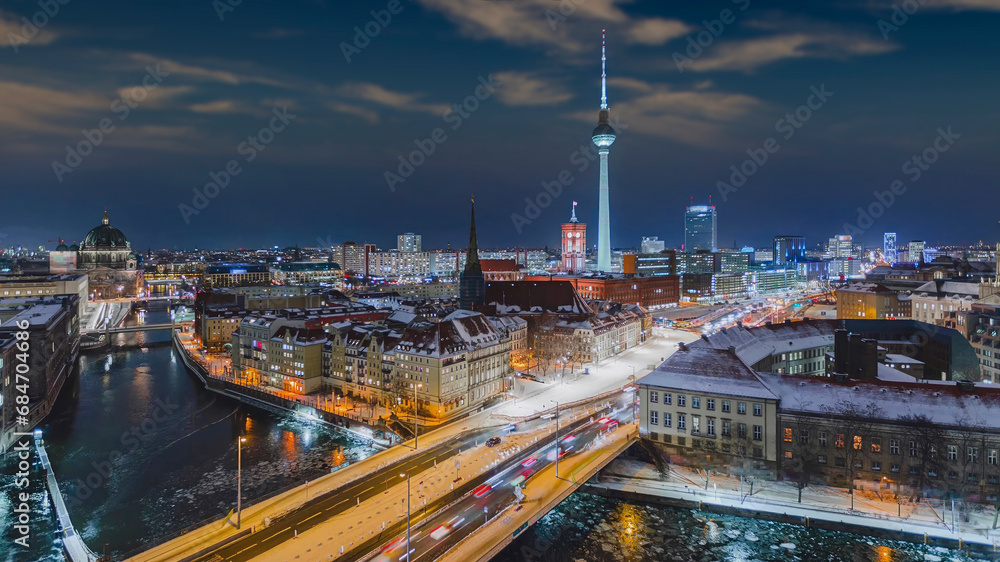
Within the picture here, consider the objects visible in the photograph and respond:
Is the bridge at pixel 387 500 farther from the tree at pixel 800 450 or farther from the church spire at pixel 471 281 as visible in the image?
the church spire at pixel 471 281

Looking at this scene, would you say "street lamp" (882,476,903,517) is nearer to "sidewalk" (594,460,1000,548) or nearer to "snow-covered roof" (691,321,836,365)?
"sidewalk" (594,460,1000,548)

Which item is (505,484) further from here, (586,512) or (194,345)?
(194,345)

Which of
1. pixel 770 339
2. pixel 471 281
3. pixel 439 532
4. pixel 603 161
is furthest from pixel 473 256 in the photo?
pixel 603 161

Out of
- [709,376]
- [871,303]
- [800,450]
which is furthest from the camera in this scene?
[871,303]

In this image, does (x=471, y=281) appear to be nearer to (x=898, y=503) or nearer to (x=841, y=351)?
(x=841, y=351)

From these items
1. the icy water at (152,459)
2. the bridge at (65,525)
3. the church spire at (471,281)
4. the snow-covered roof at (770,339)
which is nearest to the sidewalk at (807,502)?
the snow-covered roof at (770,339)

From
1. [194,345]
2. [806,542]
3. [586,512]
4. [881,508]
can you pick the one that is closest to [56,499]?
[586,512]
